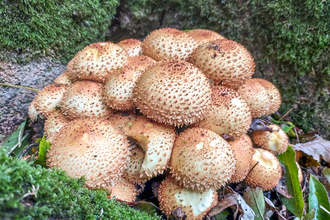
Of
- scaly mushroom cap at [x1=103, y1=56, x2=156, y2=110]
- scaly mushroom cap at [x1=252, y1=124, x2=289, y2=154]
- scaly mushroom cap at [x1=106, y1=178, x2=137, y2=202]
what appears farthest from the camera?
scaly mushroom cap at [x1=252, y1=124, x2=289, y2=154]

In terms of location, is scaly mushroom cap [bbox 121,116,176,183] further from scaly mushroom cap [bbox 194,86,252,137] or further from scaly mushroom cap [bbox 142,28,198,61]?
scaly mushroom cap [bbox 142,28,198,61]

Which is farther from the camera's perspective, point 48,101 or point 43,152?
Answer: point 48,101

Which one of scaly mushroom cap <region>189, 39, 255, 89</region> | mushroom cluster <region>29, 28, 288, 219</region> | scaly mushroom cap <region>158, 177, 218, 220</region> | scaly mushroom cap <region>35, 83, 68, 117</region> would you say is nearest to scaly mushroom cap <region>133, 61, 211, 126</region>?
mushroom cluster <region>29, 28, 288, 219</region>

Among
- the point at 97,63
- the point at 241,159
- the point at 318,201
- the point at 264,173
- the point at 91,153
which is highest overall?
the point at 97,63

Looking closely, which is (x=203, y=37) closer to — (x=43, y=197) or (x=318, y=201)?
(x=318, y=201)

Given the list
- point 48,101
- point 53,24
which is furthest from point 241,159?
point 53,24
